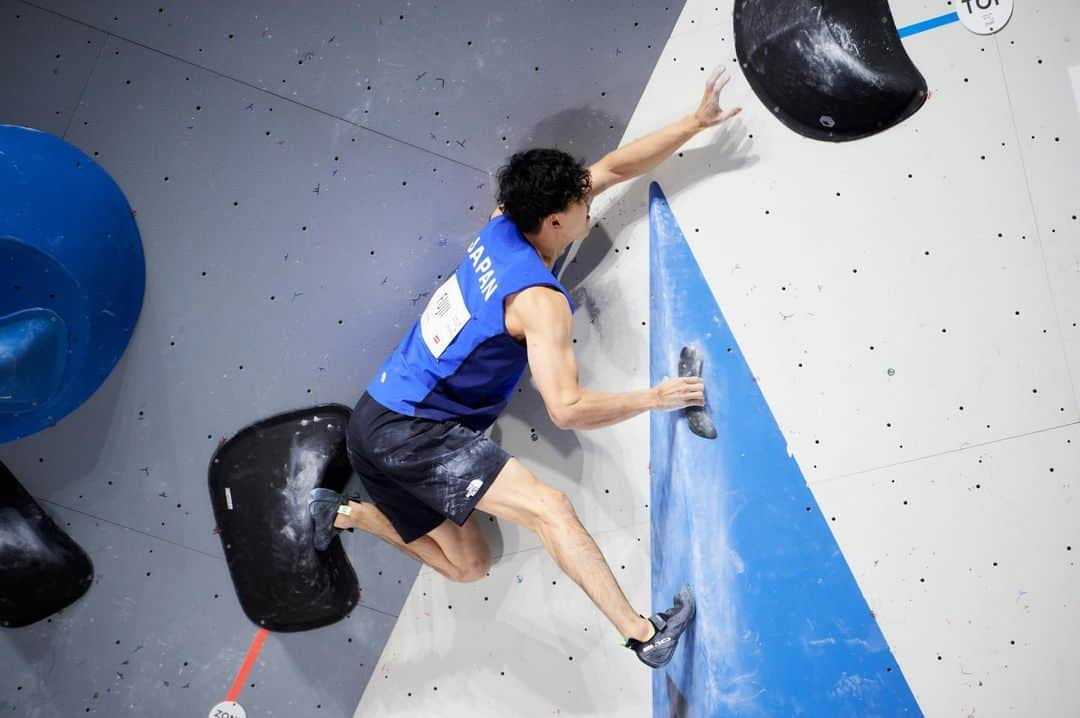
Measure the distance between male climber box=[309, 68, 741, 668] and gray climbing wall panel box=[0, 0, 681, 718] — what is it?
0.23m

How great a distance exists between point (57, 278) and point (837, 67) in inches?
Answer: 72.7

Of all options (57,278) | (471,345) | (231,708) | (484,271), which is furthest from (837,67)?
(231,708)

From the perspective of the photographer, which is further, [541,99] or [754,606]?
[541,99]

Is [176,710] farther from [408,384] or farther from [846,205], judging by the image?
[846,205]

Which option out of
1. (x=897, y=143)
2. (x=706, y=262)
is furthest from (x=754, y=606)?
(x=897, y=143)

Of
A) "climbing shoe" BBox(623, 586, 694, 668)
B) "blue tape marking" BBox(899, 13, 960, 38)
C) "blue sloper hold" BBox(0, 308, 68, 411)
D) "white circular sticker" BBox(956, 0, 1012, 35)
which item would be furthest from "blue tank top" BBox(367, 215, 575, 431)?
"white circular sticker" BBox(956, 0, 1012, 35)

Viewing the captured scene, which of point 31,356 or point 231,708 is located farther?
point 231,708

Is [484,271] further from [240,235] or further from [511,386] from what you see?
[240,235]

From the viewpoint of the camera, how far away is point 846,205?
6.49ft

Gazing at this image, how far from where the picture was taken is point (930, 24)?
6.34ft

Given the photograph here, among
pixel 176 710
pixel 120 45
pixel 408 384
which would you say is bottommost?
pixel 176 710

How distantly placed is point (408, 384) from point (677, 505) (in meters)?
0.67

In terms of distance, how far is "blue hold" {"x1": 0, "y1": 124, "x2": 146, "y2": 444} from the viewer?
2.13 meters

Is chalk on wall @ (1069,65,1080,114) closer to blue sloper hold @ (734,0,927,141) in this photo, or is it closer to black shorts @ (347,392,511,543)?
blue sloper hold @ (734,0,927,141)
